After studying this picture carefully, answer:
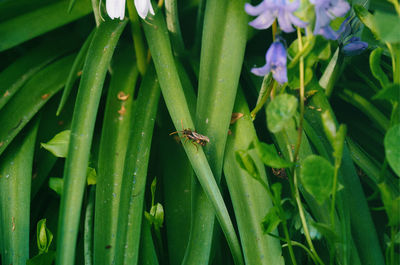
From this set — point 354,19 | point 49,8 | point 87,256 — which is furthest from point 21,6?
point 354,19

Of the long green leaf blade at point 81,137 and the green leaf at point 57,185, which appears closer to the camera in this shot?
the long green leaf blade at point 81,137

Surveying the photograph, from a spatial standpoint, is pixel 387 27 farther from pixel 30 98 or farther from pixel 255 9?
pixel 30 98

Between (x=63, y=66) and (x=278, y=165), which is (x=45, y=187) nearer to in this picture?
(x=63, y=66)

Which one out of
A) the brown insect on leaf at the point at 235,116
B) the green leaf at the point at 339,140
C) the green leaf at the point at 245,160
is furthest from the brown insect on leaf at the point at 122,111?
the green leaf at the point at 339,140

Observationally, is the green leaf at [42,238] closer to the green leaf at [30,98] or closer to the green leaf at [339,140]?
the green leaf at [30,98]

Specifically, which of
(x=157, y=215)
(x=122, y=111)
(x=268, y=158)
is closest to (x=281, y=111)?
(x=268, y=158)

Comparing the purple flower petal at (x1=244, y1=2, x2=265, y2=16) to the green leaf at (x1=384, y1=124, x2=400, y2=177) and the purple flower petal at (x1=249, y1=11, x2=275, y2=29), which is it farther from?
the green leaf at (x1=384, y1=124, x2=400, y2=177)
